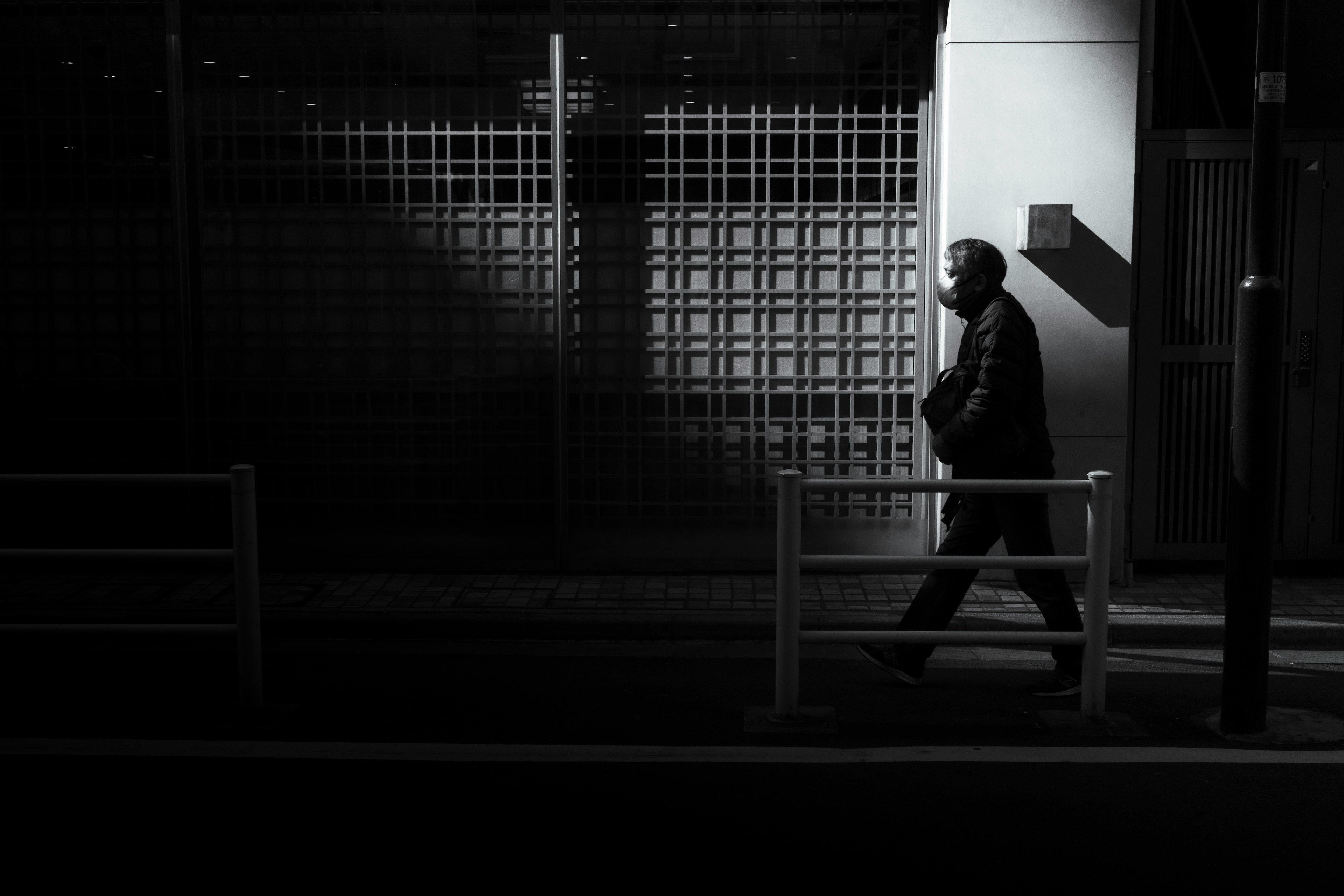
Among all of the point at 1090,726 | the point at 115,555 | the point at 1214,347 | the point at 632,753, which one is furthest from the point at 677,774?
the point at 1214,347

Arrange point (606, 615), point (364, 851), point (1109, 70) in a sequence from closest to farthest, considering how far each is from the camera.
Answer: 1. point (364, 851)
2. point (606, 615)
3. point (1109, 70)

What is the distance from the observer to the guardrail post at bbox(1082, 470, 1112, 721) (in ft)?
16.4

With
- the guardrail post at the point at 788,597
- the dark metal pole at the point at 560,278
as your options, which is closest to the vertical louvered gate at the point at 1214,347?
the dark metal pole at the point at 560,278

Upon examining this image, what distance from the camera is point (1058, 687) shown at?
5652 mm

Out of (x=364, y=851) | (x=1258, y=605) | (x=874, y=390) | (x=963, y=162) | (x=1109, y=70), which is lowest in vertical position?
(x=364, y=851)

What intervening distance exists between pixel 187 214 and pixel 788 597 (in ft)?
16.6

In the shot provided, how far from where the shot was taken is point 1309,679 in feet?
19.8

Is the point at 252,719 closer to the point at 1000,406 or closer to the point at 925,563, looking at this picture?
the point at 925,563

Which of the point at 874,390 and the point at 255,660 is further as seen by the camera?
the point at 874,390

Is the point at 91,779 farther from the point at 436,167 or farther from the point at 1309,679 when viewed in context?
the point at 1309,679

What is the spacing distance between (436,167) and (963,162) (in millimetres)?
3240

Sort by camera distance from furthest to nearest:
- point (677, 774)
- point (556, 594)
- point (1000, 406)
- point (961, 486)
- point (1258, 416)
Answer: point (556, 594)
point (1000, 406)
point (961, 486)
point (1258, 416)
point (677, 774)

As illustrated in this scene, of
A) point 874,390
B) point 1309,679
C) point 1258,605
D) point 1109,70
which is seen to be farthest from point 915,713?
point 1109,70

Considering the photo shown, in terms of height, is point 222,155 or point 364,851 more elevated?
point 222,155
